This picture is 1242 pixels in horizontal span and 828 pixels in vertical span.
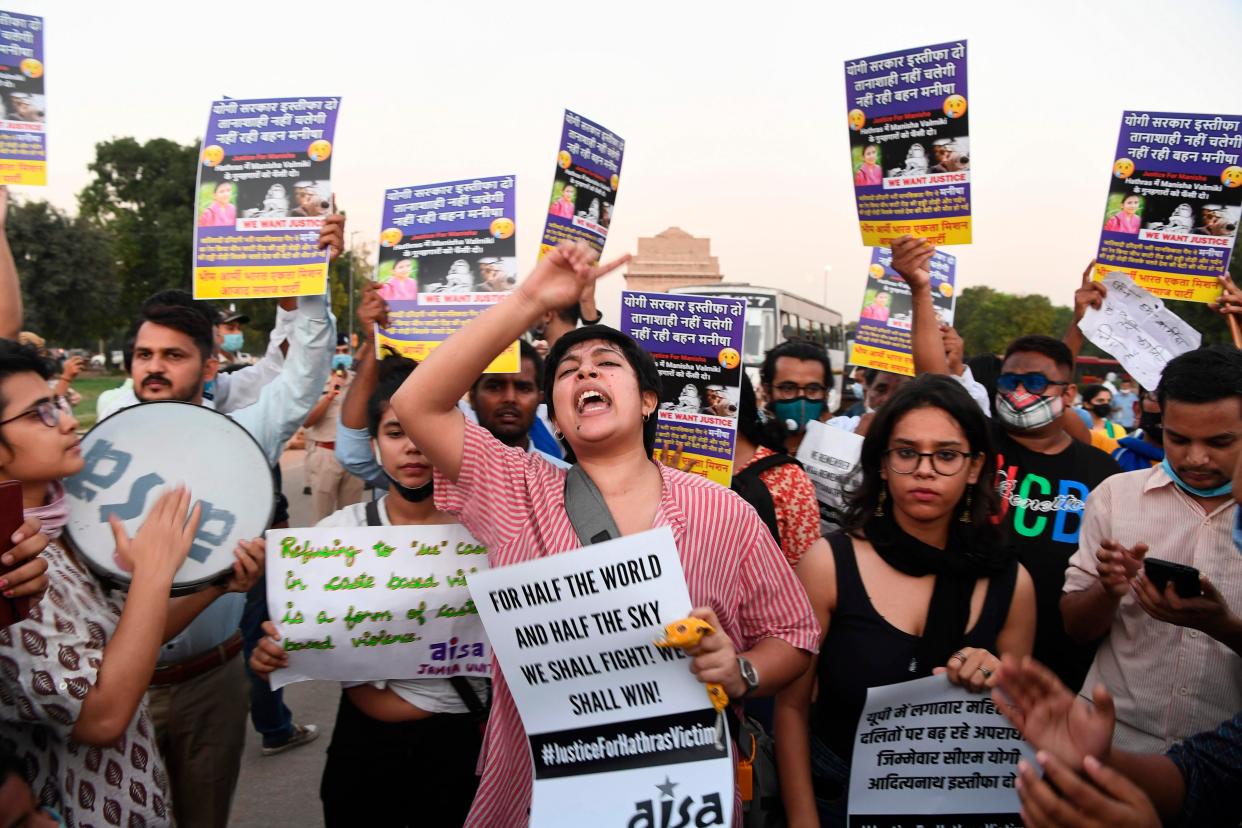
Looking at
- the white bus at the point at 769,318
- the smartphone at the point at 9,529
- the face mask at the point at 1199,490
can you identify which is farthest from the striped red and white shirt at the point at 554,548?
the white bus at the point at 769,318

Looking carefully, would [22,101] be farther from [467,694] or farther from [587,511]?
[587,511]

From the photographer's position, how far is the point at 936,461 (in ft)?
7.95

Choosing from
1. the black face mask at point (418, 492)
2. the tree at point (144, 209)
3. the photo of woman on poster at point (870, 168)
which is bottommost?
the black face mask at point (418, 492)

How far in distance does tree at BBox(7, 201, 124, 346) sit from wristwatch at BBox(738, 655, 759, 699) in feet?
153

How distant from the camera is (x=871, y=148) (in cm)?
392

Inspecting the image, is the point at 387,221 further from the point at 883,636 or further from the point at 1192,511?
the point at 1192,511

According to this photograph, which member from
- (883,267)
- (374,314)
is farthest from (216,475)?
(883,267)

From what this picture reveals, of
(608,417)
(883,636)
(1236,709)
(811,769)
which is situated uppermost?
(608,417)

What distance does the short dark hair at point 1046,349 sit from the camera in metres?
3.69

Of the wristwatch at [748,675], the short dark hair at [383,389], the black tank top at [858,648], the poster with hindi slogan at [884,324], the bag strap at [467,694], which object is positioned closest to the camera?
the wristwatch at [748,675]

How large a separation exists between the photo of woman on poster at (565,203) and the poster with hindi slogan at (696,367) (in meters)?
0.96

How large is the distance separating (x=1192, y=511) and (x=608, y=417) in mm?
1741

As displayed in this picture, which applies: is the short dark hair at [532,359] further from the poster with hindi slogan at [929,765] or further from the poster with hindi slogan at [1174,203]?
the poster with hindi slogan at [1174,203]

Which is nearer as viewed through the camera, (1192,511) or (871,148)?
(1192,511)
